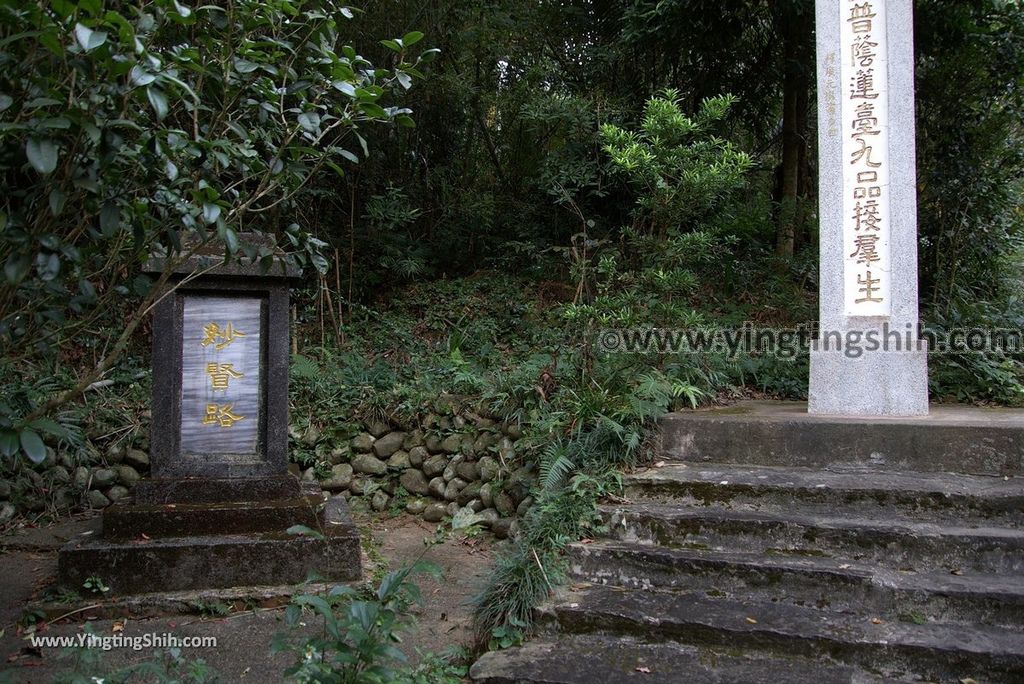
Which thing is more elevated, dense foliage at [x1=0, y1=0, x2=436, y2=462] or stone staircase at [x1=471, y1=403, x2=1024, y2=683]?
dense foliage at [x1=0, y1=0, x2=436, y2=462]

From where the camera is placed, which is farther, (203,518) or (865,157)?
(865,157)

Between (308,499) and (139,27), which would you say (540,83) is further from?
(139,27)

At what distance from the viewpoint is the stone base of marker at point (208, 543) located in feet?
13.2

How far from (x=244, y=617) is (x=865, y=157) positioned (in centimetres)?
466

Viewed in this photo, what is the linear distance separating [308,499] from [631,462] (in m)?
2.01

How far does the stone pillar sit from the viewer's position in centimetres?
460

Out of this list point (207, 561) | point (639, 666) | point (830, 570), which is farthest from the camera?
point (207, 561)

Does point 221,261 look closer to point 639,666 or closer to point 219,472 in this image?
point 219,472

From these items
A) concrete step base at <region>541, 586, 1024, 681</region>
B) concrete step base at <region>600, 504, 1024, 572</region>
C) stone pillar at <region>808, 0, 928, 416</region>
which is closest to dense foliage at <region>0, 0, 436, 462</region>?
concrete step base at <region>541, 586, 1024, 681</region>

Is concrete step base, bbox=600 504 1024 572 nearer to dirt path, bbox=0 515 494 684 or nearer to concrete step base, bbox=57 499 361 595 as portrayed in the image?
dirt path, bbox=0 515 494 684

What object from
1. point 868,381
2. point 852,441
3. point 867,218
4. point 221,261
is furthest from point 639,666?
point 867,218

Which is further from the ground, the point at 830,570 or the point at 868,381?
the point at 868,381

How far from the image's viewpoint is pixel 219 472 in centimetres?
456

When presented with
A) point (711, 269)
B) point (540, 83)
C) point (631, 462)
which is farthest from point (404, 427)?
point (540, 83)
